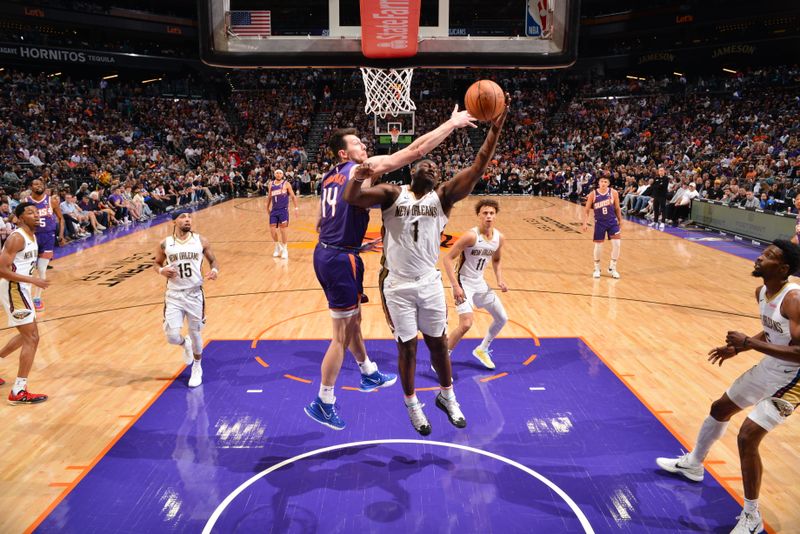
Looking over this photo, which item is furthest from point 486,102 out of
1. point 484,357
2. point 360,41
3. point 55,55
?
point 55,55

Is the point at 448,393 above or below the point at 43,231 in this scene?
below

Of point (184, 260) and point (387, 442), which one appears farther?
point (184, 260)

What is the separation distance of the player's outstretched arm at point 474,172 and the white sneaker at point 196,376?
3624mm

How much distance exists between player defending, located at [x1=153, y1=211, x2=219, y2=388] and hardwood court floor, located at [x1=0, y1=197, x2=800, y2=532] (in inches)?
25.6

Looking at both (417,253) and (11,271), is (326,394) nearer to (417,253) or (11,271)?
(417,253)

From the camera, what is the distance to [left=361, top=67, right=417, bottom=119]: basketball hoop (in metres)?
13.0

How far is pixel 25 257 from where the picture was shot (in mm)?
5980

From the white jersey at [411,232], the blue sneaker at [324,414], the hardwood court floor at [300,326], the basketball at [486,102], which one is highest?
the basketball at [486,102]

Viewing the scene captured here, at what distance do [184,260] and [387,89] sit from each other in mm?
8620

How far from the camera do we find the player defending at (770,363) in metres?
3.60

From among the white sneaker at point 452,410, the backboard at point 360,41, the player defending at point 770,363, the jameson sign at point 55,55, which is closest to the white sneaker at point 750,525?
the player defending at point 770,363

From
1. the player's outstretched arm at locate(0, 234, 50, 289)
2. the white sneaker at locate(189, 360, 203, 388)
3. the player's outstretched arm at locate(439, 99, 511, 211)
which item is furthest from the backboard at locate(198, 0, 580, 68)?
the player's outstretched arm at locate(439, 99, 511, 211)

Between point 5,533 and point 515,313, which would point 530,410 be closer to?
point 515,313

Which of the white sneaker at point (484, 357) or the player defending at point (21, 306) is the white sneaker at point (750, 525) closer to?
the white sneaker at point (484, 357)
